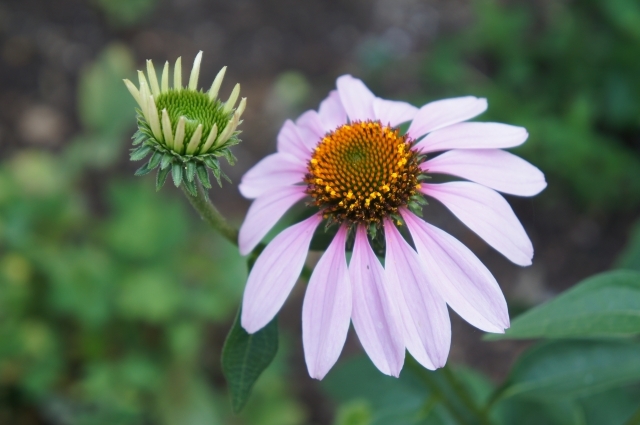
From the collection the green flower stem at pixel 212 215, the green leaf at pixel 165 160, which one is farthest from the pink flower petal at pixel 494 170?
the green leaf at pixel 165 160

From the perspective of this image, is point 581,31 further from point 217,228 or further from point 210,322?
point 217,228

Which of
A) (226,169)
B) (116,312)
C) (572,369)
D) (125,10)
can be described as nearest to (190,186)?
(572,369)

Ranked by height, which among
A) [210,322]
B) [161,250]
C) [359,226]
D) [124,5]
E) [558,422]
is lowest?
[558,422]

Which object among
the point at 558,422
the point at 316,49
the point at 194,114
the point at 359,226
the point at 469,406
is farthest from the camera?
the point at 316,49

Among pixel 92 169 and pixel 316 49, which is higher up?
pixel 316 49

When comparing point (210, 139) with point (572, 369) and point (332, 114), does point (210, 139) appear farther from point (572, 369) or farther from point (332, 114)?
point (572, 369)

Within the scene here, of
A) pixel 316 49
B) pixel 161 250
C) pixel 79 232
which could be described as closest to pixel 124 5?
pixel 316 49

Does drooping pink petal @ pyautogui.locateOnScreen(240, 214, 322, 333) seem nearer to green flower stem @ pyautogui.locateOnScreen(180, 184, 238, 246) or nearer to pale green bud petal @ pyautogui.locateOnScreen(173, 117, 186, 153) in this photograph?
green flower stem @ pyautogui.locateOnScreen(180, 184, 238, 246)

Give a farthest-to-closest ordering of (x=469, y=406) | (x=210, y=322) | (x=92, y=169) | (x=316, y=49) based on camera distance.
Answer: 1. (x=316, y=49)
2. (x=92, y=169)
3. (x=210, y=322)
4. (x=469, y=406)
